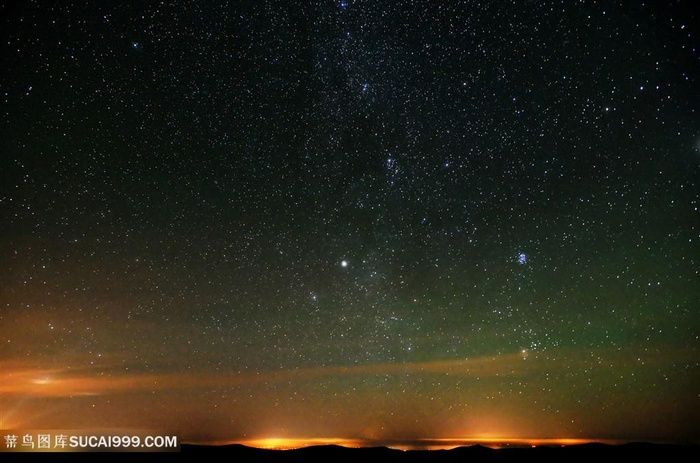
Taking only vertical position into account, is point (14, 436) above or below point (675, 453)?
above

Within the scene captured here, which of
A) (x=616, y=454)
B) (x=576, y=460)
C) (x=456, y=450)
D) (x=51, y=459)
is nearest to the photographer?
(x=51, y=459)

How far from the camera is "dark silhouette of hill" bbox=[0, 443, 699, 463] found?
11.1 m

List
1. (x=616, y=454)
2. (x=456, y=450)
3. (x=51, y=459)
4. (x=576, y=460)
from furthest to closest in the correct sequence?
1. (x=456, y=450)
2. (x=616, y=454)
3. (x=576, y=460)
4. (x=51, y=459)

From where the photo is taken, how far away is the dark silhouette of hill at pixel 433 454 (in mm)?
11086

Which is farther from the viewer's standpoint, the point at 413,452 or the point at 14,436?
the point at 413,452

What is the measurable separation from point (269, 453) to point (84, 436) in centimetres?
437

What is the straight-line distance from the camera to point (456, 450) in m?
12.5

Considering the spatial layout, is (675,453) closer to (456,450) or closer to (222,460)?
(456,450)

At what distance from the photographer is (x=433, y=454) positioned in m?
11.8

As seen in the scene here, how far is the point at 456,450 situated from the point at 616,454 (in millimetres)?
3985

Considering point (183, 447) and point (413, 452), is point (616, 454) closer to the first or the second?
point (413, 452)

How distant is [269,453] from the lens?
12.0 meters

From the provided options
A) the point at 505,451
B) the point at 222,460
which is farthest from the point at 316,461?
the point at 505,451

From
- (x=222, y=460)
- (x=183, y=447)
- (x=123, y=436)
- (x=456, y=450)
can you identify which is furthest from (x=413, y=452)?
(x=123, y=436)
